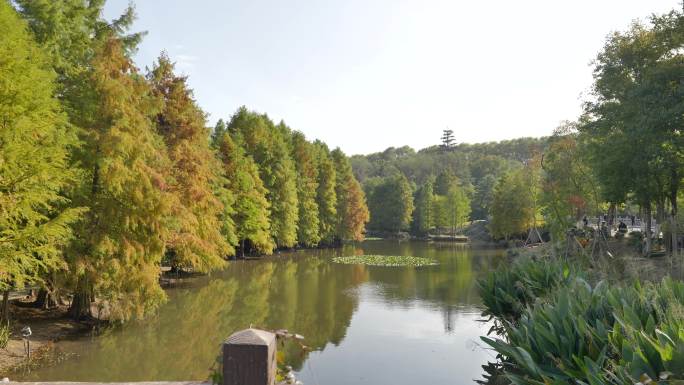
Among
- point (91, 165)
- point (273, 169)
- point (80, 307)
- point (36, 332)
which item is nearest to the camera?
point (36, 332)

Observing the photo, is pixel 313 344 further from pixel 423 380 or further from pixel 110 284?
pixel 110 284

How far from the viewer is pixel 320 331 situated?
53.9ft

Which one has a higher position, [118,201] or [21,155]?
[21,155]

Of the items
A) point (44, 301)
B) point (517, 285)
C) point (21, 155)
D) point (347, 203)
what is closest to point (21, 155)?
point (21, 155)

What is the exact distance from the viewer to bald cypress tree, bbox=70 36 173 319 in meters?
14.9

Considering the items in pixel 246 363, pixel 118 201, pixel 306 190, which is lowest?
pixel 246 363

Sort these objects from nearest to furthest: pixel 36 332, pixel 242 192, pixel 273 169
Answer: pixel 36 332
pixel 242 192
pixel 273 169

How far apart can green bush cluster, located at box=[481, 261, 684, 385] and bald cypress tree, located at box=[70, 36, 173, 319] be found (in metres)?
12.0

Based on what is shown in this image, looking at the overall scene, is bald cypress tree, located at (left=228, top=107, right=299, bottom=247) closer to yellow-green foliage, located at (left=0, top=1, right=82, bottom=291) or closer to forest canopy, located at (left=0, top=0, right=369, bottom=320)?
forest canopy, located at (left=0, top=0, right=369, bottom=320)

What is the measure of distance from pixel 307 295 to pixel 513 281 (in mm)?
11733

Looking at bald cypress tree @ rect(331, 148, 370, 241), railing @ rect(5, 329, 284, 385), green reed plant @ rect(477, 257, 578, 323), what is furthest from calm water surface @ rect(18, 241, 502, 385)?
bald cypress tree @ rect(331, 148, 370, 241)

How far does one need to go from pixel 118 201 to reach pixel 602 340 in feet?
46.2

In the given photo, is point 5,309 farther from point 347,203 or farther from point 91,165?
point 347,203

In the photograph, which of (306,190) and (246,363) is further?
(306,190)
